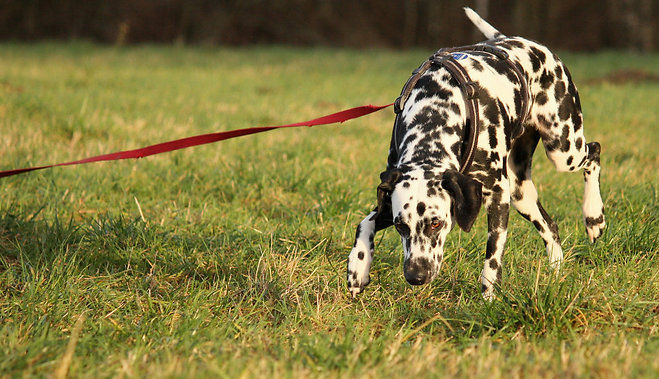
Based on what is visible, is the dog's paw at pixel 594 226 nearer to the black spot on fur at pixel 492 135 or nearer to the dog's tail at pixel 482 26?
the black spot on fur at pixel 492 135

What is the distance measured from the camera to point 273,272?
368 cm

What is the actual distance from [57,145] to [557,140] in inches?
184

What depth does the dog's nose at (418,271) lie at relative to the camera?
2990 mm

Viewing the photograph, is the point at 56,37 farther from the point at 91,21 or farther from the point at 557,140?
the point at 557,140

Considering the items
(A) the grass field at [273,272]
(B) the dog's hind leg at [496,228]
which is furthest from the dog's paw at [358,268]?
(B) the dog's hind leg at [496,228]

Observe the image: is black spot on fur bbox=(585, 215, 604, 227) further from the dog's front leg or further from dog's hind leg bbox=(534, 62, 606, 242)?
the dog's front leg

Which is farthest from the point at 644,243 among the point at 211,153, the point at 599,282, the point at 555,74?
the point at 211,153

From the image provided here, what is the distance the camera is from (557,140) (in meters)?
3.90

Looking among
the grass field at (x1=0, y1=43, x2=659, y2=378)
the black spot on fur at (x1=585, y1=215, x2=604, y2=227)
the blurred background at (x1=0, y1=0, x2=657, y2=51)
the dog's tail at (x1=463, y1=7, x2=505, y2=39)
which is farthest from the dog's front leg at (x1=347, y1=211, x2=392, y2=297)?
the blurred background at (x1=0, y1=0, x2=657, y2=51)

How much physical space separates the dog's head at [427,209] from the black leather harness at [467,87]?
311 mm

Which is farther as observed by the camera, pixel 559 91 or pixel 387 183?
pixel 559 91

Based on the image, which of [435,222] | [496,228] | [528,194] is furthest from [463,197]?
[528,194]

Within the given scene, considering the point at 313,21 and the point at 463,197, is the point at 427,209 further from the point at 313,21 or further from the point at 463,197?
the point at 313,21

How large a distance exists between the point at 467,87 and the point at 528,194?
98 cm
